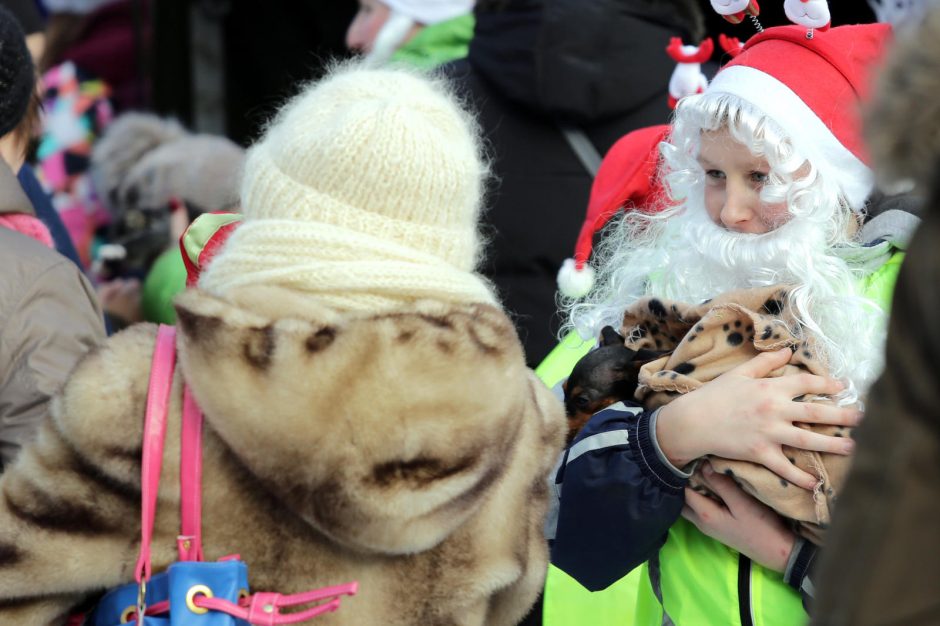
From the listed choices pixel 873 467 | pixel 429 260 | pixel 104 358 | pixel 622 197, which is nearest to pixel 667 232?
pixel 622 197

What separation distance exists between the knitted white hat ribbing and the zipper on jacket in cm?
245

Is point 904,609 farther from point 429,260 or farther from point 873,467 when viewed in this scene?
point 429,260

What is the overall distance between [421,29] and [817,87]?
203cm

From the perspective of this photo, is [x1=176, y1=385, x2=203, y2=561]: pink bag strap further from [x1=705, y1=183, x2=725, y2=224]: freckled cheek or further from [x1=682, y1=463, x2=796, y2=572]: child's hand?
[x1=705, y1=183, x2=725, y2=224]: freckled cheek

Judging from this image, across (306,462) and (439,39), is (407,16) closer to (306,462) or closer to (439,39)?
(439,39)

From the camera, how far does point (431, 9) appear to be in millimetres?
3844

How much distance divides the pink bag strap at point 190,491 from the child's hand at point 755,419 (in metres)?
0.75

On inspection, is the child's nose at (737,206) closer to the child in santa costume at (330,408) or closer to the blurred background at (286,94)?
the child in santa costume at (330,408)

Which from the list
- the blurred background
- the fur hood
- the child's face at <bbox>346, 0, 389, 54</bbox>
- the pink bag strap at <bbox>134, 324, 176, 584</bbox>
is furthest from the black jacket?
the fur hood

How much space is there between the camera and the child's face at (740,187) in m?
2.09

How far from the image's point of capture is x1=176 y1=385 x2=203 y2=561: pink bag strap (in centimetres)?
160

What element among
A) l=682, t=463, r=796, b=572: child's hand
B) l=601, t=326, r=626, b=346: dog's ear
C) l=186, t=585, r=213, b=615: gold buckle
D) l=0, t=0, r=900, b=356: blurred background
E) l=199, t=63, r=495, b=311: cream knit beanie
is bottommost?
l=0, t=0, r=900, b=356: blurred background

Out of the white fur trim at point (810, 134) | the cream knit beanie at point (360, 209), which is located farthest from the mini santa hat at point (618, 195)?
the cream knit beanie at point (360, 209)

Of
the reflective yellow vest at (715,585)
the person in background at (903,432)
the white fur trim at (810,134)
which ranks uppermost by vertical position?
the person in background at (903,432)
